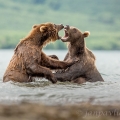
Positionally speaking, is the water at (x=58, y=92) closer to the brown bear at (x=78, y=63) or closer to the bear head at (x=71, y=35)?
the brown bear at (x=78, y=63)

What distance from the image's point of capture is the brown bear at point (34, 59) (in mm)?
12438

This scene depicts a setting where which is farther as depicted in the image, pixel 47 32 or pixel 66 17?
pixel 66 17

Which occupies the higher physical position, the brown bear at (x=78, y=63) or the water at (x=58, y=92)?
the brown bear at (x=78, y=63)

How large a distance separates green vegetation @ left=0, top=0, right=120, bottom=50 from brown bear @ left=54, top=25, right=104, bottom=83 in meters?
104

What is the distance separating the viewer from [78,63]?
14.1m

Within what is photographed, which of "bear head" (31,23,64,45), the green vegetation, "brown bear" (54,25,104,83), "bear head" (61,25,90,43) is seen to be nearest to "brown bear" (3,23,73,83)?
"bear head" (31,23,64,45)

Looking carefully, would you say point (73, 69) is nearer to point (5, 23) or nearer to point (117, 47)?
point (117, 47)

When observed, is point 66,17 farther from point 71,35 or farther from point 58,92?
point 58,92

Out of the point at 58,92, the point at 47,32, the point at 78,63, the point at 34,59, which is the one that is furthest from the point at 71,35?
the point at 58,92

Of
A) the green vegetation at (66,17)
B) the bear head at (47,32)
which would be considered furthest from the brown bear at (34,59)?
the green vegetation at (66,17)

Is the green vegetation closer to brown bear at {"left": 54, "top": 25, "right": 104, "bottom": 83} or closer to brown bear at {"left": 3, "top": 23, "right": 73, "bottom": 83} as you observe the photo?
brown bear at {"left": 54, "top": 25, "right": 104, "bottom": 83}

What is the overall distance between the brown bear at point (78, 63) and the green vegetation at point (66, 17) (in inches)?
4101

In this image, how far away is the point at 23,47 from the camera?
500 inches

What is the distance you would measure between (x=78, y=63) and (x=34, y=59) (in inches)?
83.1
